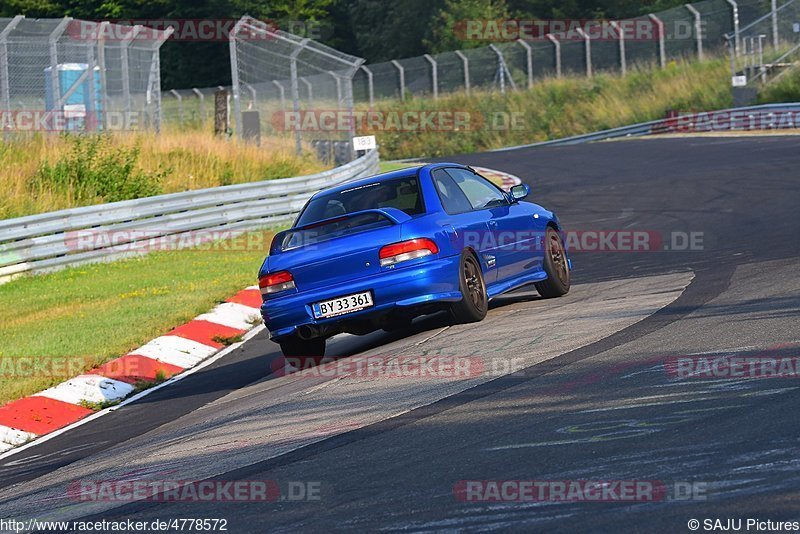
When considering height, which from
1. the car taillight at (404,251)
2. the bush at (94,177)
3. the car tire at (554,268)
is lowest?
the car tire at (554,268)

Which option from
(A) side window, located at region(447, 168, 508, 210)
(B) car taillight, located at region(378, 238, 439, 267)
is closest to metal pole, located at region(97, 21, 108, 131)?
(A) side window, located at region(447, 168, 508, 210)

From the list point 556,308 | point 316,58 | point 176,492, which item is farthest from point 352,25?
point 176,492

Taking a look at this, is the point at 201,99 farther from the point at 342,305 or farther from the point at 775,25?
the point at 342,305

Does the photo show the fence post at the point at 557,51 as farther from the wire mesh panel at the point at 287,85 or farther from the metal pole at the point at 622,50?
the wire mesh panel at the point at 287,85

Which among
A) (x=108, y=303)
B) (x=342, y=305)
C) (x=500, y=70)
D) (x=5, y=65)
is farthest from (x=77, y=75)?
(x=500, y=70)

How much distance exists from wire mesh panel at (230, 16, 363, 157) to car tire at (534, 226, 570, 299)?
1506cm

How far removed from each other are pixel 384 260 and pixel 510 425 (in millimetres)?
3588

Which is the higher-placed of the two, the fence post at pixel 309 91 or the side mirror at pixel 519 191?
the fence post at pixel 309 91

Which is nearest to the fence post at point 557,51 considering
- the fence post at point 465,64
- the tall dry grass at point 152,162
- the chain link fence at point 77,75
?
the fence post at point 465,64

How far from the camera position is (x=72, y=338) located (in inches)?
494

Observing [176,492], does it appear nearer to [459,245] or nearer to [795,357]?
[795,357]

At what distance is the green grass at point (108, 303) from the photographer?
39.2 feet

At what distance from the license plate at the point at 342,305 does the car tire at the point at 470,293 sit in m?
0.73

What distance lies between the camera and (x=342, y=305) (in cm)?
992
